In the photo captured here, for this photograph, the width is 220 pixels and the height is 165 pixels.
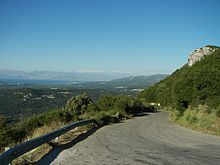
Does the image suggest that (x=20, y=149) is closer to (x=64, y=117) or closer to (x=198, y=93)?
(x=64, y=117)

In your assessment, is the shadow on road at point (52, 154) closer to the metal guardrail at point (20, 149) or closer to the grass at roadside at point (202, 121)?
the metal guardrail at point (20, 149)

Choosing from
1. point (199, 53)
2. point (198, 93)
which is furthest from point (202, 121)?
point (199, 53)

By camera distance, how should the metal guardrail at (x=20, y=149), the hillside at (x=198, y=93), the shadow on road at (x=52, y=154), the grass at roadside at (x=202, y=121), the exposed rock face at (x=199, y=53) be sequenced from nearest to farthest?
the metal guardrail at (x=20, y=149)
the shadow on road at (x=52, y=154)
the grass at roadside at (x=202, y=121)
the hillside at (x=198, y=93)
the exposed rock face at (x=199, y=53)

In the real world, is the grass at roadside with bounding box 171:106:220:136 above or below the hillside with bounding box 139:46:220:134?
→ below

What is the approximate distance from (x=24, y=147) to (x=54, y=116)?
567 inches

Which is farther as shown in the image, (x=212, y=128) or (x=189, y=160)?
(x=212, y=128)

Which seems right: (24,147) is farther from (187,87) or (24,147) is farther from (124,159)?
(187,87)

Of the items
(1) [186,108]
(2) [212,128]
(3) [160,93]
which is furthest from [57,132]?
(3) [160,93]

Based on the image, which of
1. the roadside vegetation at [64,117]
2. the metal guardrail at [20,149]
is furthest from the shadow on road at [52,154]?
the roadside vegetation at [64,117]

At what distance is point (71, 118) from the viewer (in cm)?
2375

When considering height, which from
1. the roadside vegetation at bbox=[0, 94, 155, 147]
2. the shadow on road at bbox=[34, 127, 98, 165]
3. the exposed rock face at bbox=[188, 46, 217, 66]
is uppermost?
the exposed rock face at bbox=[188, 46, 217, 66]

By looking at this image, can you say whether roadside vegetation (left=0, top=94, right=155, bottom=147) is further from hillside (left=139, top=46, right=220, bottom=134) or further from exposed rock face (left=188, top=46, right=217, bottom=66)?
exposed rock face (left=188, top=46, right=217, bottom=66)

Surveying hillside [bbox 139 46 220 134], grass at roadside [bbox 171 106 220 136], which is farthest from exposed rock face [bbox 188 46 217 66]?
grass at roadside [bbox 171 106 220 136]

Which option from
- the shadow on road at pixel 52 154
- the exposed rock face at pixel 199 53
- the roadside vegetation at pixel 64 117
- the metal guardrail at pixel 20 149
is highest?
the exposed rock face at pixel 199 53
